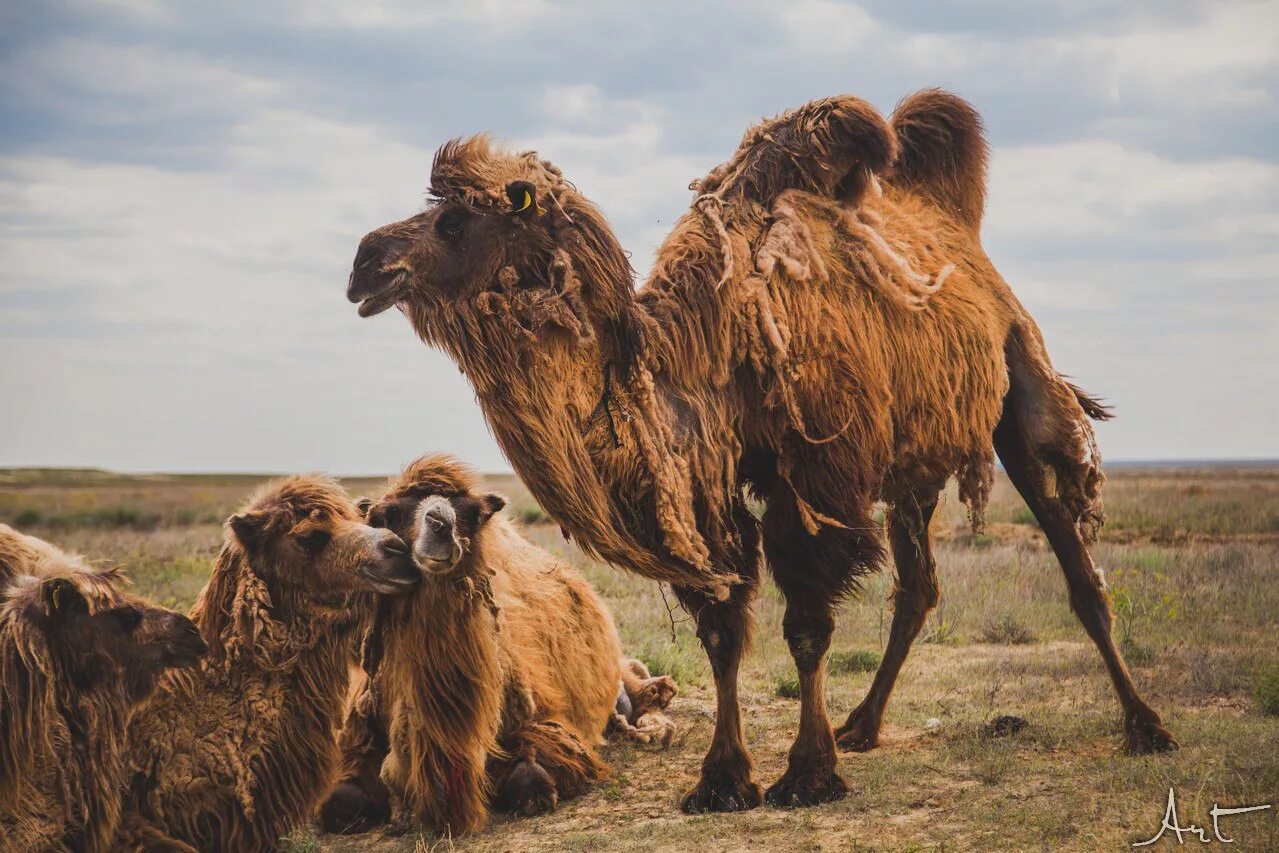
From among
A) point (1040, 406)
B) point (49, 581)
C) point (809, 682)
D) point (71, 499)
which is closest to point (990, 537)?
point (1040, 406)

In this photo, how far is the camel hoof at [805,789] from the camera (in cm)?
589

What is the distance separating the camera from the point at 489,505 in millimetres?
6113

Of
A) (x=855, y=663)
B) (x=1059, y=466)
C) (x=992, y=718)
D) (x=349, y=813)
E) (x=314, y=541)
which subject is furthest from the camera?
(x=855, y=663)

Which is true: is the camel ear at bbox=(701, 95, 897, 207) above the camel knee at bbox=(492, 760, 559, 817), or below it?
above

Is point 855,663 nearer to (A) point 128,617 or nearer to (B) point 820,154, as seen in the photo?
(B) point 820,154

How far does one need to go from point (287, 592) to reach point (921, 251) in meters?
3.72

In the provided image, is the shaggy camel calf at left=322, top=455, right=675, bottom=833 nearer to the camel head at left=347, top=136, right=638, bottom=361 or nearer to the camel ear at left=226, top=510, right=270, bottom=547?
the camel ear at left=226, top=510, right=270, bottom=547

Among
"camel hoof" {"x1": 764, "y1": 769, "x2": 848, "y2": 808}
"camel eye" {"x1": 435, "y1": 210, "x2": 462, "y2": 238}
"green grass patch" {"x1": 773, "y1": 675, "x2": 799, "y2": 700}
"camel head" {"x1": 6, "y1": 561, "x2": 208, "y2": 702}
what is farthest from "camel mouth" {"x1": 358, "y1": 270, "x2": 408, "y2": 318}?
"green grass patch" {"x1": 773, "y1": 675, "x2": 799, "y2": 700}

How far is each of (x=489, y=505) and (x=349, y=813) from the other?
1.68 metres

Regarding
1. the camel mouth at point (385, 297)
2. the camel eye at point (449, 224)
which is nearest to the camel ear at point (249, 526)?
the camel mouth at point (385, 297)

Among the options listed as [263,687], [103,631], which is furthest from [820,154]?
[103,631]

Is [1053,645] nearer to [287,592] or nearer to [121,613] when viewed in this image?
[287,592]

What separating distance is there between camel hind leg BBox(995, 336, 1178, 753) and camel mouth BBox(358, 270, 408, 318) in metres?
3.80

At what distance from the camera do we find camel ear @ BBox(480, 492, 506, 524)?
606 cm
